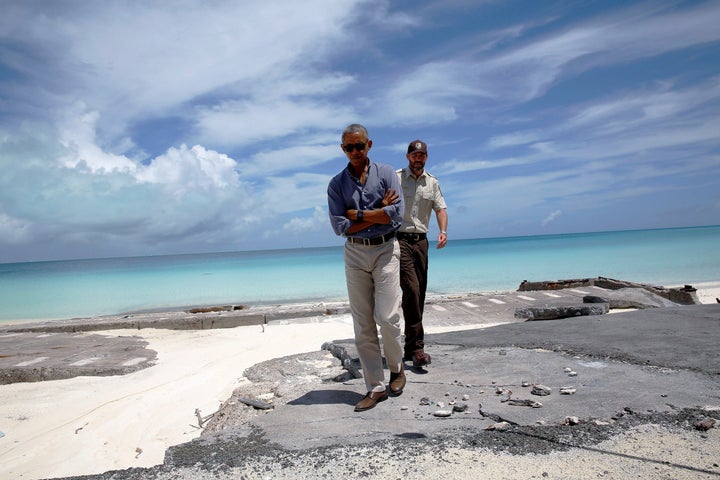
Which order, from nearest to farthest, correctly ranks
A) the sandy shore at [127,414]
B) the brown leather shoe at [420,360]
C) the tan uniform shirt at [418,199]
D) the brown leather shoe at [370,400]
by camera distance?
the brown leather shoe at [370,400]
the sandy shore at [127,414]
the brown leather shoe at [420,360]
the tan uniform shirt at [418,199]

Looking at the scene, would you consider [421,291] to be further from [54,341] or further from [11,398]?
[54,341]

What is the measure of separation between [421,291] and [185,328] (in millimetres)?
6003

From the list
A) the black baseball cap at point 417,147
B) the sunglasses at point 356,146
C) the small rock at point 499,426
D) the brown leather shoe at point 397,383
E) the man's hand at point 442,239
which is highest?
the black baseball cap at point 417,147

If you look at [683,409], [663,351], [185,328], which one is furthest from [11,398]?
[663,351]

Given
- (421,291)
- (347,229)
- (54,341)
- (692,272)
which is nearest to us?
(347,229)

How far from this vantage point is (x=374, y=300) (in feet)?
10.9

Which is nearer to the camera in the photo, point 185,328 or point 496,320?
point 496,320

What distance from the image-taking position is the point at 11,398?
485 centimetres

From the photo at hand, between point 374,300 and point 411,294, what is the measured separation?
34.7 inches

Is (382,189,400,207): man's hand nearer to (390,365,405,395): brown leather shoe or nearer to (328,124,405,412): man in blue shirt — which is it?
(328,124,405,412): man in blue shirt

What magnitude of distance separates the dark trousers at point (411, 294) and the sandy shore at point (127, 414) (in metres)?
1.77

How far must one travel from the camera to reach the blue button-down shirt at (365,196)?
10.6 ft

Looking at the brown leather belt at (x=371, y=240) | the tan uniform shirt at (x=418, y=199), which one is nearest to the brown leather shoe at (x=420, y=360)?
the tan uniform shirt at (x=418, y=199)

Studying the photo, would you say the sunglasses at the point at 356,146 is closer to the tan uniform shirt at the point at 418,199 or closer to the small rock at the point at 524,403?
the tan uniform shirt at the point at 418,199
